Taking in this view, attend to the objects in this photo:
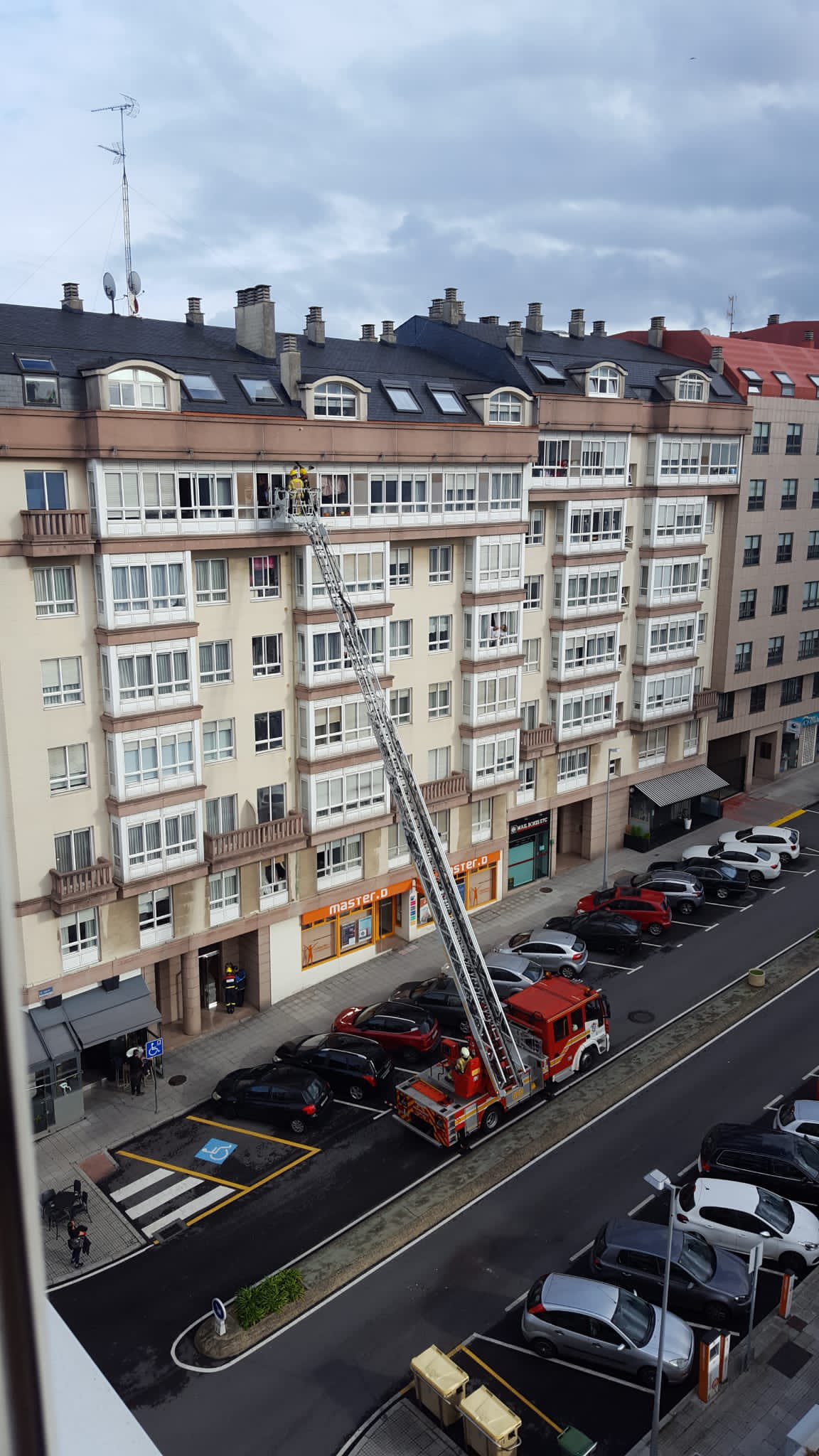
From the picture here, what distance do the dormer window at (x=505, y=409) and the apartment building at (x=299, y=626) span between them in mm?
138

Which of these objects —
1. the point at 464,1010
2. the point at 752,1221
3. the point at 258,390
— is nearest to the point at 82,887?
the point at 464,1010

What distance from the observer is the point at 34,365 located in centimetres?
3325

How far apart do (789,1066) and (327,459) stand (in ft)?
85.9

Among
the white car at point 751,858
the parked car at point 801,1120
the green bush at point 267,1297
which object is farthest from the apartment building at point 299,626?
the parked car at point 801,1120

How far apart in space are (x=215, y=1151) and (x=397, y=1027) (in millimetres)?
7673

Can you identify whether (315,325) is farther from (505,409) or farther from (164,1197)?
(164,1197)

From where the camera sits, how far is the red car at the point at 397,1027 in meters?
37.8

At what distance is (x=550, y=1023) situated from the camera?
34.6 meters

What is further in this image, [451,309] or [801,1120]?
[451,309]

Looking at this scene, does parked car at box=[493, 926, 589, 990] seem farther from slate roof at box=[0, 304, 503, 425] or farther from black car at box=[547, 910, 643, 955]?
slate roof at box=[0, 304, 503, 425]

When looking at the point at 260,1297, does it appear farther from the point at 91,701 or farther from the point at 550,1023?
the point at 91,701

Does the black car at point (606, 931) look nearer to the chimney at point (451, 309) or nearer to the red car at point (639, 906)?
the red car at point (639, 906)

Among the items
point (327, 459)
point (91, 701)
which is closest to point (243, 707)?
point (91, 701)

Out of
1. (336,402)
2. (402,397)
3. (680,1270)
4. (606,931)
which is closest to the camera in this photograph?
(680,1270)
